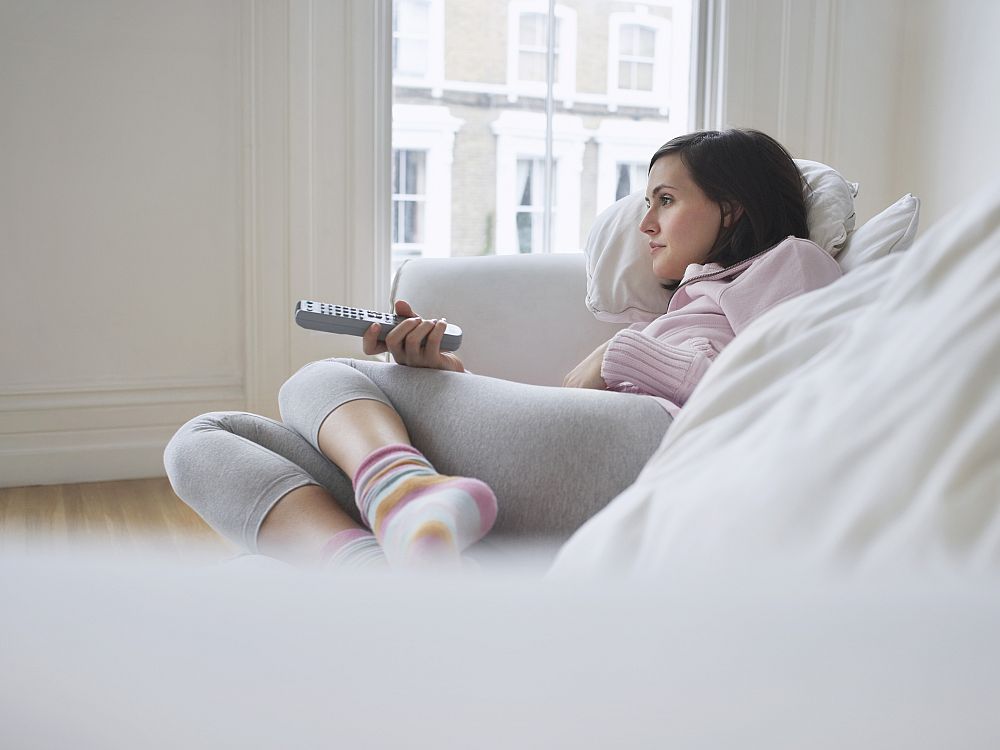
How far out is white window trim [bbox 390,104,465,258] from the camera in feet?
9.19

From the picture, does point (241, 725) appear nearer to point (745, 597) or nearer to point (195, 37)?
point (745, 597)

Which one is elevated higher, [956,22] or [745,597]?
[956,22]

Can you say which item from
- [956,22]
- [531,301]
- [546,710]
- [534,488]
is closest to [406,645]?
[546,710]

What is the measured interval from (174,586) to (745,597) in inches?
4.3

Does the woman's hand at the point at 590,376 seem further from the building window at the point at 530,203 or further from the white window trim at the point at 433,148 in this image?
the building window at the point at 530,203

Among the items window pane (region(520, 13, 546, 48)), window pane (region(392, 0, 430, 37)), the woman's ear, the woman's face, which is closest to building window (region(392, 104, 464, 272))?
window pane (region(392, 0, 430, 37))

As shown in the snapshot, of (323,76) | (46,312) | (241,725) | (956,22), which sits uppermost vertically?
(956,22)

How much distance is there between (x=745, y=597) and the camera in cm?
17

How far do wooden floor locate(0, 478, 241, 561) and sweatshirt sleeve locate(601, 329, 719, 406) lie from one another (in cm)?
109

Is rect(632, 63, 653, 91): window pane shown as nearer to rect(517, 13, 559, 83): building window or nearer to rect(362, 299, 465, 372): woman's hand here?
rect(517, 13, 559, 83): building window

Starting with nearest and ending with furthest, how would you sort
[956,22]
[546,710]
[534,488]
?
[546,710], [534,488], [956,22]

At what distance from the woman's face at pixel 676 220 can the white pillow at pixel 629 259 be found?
0.08 metres

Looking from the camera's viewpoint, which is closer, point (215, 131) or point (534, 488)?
point (534, 488)

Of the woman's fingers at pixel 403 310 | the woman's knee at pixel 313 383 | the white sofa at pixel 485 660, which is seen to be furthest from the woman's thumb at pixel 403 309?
the white sofa at pixel 485 660
